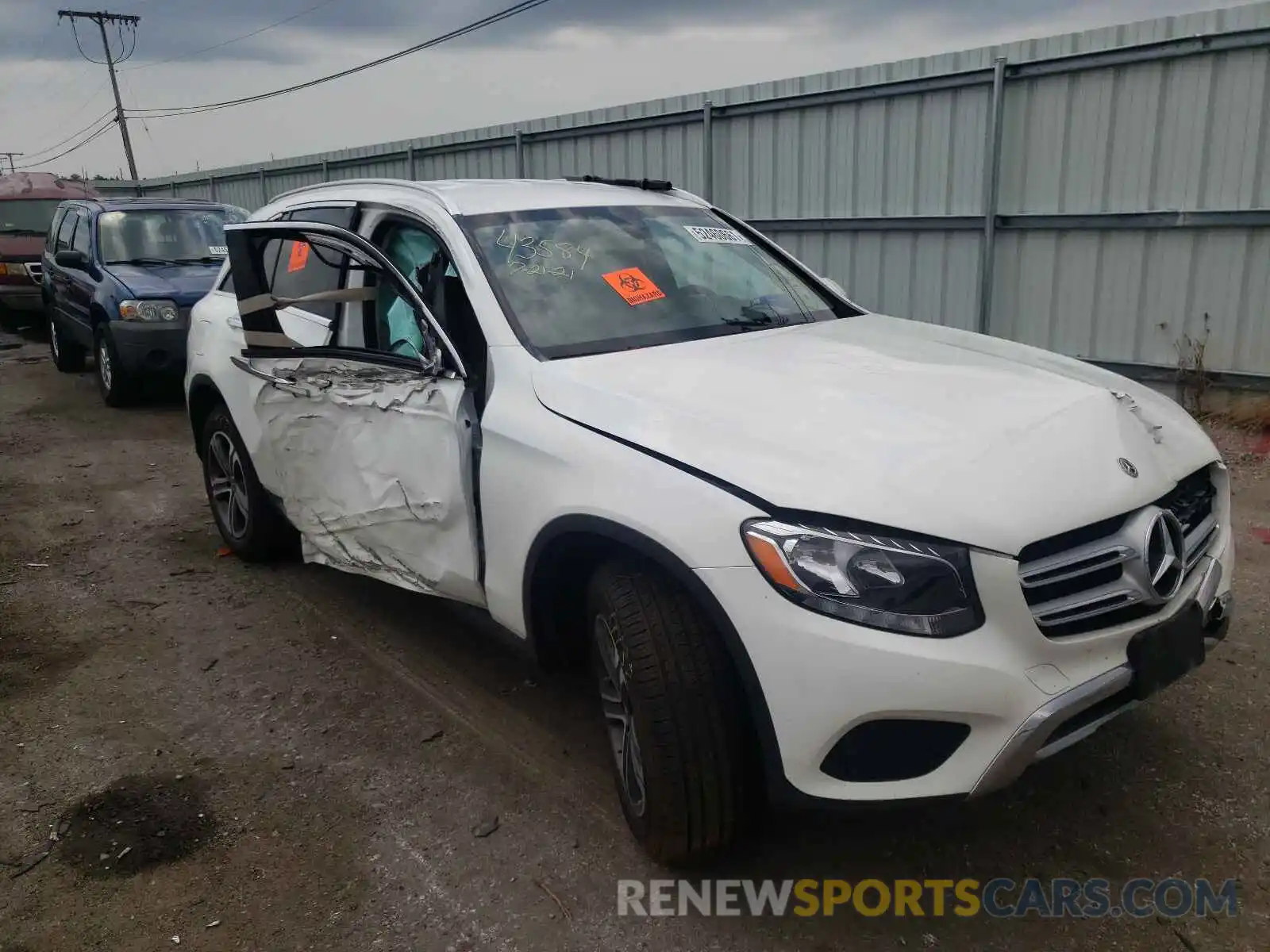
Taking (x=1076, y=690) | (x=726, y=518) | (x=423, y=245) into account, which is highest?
(x=423, y=245)

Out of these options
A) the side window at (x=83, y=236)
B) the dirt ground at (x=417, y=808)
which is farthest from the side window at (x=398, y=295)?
the side window at (x=83, y=236)

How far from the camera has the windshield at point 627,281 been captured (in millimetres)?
3176

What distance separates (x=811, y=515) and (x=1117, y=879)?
4.47 ft

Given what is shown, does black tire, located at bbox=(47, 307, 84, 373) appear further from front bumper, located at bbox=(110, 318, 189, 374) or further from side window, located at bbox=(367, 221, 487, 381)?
side window, located at bbox=(367, 221, 487, 381)

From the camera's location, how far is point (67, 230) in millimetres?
10664

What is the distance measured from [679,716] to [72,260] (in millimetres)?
8761

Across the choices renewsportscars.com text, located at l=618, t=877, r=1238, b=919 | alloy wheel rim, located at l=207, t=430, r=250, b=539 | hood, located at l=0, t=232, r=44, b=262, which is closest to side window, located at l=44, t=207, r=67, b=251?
hood, located at l=0, t=232, r=44, b=262

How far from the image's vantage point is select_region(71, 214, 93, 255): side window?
972 cm

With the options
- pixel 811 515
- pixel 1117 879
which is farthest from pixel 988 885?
pixel 811 515

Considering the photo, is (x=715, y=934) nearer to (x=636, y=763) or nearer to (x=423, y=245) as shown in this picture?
(x=636, y=763)

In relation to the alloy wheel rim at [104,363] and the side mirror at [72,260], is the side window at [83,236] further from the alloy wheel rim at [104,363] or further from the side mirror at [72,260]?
the alloy wheel rim at [104,363]

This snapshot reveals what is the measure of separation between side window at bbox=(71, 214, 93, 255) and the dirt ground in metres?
6.41

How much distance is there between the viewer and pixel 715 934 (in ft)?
8.05

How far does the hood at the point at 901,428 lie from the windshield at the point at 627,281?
19 centimetres
